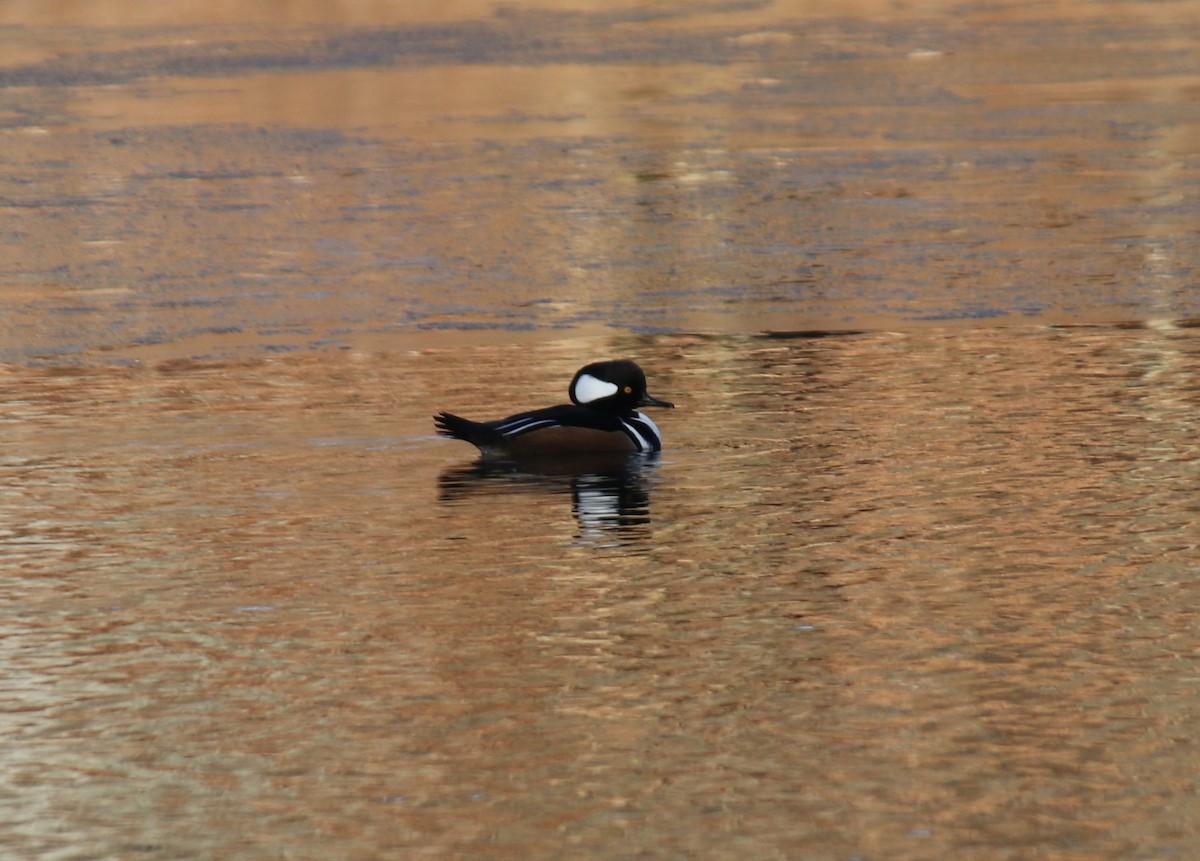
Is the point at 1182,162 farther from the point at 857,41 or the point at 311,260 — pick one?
the point at 857,41

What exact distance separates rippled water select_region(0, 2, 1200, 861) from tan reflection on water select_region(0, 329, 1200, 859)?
21mm

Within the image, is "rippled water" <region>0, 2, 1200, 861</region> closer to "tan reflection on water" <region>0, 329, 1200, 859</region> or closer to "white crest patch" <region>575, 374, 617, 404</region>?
"tan reflection on water" <region>0, 329, 1200, 859</region>

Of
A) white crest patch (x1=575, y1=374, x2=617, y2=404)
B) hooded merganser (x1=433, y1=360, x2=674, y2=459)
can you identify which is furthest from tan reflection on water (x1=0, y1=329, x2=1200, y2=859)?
white crest patch (x1=575, y1=374, x2=617, y2=404)

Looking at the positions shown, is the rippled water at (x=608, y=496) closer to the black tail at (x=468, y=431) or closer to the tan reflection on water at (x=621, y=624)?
the tan reflection on water at (x=621, y=624)

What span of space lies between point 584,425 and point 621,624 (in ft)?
9.42

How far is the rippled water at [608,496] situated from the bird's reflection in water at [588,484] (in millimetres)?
32

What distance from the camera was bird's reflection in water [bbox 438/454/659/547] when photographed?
8117mm

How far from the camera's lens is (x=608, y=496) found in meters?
8.72

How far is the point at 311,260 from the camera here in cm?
1439

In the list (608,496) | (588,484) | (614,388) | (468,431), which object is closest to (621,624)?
(608,496)

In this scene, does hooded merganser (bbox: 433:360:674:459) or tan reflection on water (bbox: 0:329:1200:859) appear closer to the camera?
tan reflection on water (bbox: 0:329:1200:859)

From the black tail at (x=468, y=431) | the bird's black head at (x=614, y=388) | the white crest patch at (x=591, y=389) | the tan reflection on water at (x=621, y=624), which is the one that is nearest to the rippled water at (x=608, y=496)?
the tan reflection on water at (x=621, y=624)

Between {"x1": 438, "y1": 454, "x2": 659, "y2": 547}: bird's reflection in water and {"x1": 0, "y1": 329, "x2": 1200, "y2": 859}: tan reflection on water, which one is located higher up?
{"x1": 0, "y1": 329, "x2": 1200, "y2": 859}: tan reflection on water

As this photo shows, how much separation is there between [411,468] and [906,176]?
865cm
